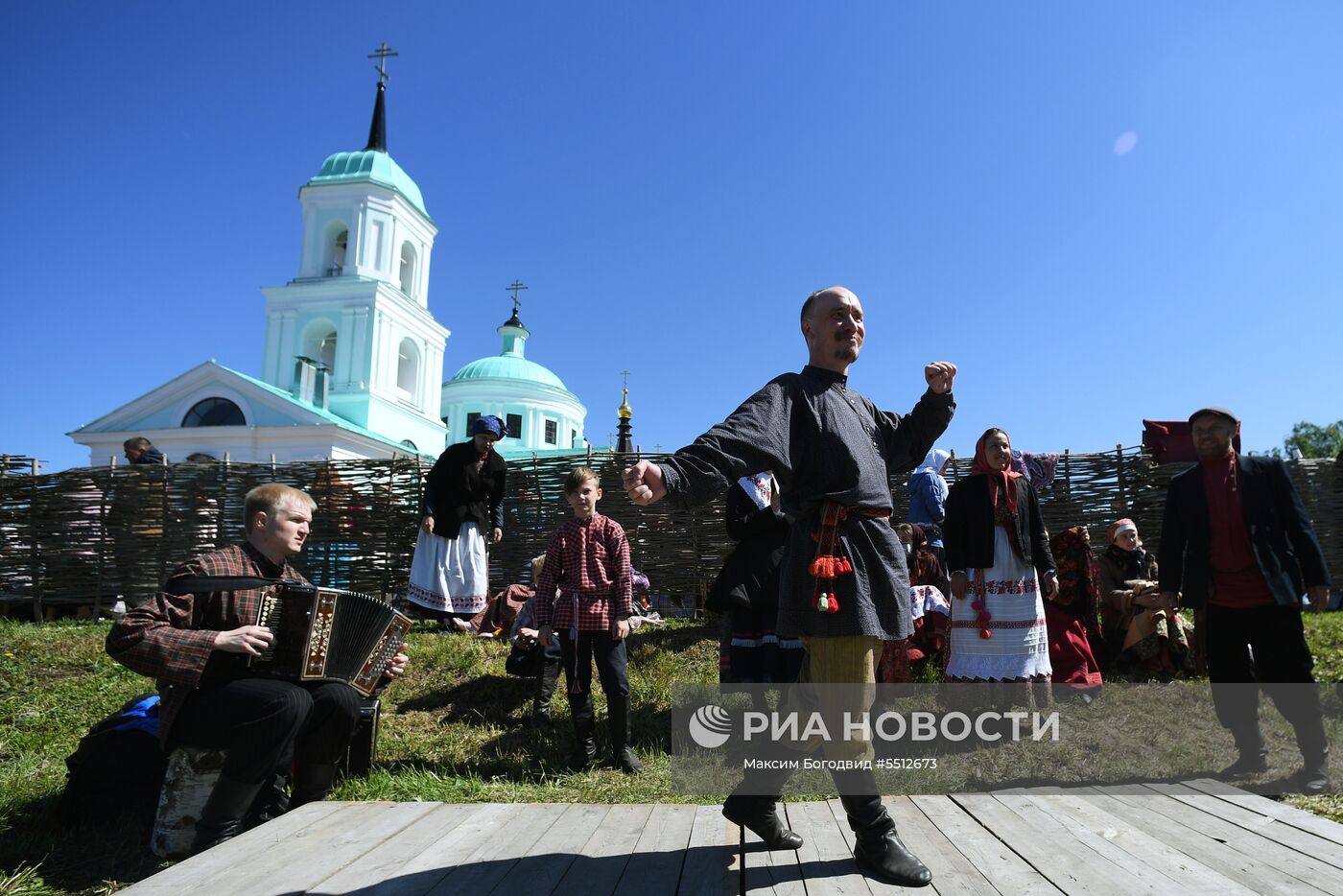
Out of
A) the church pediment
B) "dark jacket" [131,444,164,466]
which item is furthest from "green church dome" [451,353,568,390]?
"dark jacket" [131,444,164,466]

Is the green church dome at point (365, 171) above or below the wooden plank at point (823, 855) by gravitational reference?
above

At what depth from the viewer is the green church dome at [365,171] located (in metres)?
35.4

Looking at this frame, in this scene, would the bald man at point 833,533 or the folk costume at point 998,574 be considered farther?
the folk costume at point 998,574

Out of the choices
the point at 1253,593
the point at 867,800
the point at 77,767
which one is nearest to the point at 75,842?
the point at 77,767

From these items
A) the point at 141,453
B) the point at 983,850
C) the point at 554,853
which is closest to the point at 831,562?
the point at 983,850

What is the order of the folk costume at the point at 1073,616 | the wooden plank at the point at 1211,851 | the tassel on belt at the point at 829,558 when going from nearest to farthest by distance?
the wooden plank at the point at 1211,851, the tassel on belt at the point at 829,558, the folk costume at the point at 1073,616

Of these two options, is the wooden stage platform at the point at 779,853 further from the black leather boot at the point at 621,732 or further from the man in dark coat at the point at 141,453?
the man in dark coat at the point at 141,453

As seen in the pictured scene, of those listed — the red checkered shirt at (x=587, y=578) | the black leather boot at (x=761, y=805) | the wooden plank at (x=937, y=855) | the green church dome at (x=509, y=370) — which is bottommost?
the wooden plank at (x=937, y=855)

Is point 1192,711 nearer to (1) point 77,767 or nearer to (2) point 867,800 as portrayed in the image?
(2) point 867,800

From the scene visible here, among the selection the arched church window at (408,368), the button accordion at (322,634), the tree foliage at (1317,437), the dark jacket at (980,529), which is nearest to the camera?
the button accordion at (322,634)

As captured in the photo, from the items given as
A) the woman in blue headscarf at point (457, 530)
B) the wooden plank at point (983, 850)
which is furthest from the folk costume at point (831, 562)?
the woman in blue headscarf at point (457, 530)

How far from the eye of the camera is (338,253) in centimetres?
3656

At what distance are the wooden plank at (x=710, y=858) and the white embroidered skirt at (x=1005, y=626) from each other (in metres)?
2.50

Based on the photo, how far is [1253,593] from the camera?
4.19 metres
